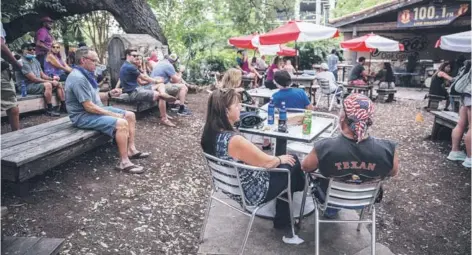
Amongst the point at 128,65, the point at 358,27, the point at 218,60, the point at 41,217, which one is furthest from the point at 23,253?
the point at 358,27

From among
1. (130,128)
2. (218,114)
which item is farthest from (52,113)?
(218,114)

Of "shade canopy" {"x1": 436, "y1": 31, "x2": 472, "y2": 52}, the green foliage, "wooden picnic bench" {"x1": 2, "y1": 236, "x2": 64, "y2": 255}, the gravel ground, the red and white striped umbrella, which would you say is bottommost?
the gravel ground

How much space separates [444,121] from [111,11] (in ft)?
27.4

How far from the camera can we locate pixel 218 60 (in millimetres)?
14609

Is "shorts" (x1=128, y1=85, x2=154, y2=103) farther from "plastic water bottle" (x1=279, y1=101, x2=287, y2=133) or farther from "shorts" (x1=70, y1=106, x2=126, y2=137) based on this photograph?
"plastic water bottle" (x1=279, y1=101, x2=287, y2=133)

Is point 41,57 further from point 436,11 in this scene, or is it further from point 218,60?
point 436,11

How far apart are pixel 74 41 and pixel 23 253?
14.1m

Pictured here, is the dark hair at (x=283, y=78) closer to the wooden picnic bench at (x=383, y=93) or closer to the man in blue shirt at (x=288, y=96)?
the man in blue shirt at (x=288, y=96)

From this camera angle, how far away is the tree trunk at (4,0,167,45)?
9102mm

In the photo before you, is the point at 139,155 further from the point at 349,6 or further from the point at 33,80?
the point at 349,6

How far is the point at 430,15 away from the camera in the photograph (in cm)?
1273

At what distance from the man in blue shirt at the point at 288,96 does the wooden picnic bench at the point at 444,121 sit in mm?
2529

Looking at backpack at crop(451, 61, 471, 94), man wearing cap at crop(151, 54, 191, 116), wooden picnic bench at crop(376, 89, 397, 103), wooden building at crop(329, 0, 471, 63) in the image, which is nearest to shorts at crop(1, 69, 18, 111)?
man wearing cap at crop(151, 54, 191, 116)

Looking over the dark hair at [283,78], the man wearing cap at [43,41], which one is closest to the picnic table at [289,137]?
the dark hair at [283,78]
